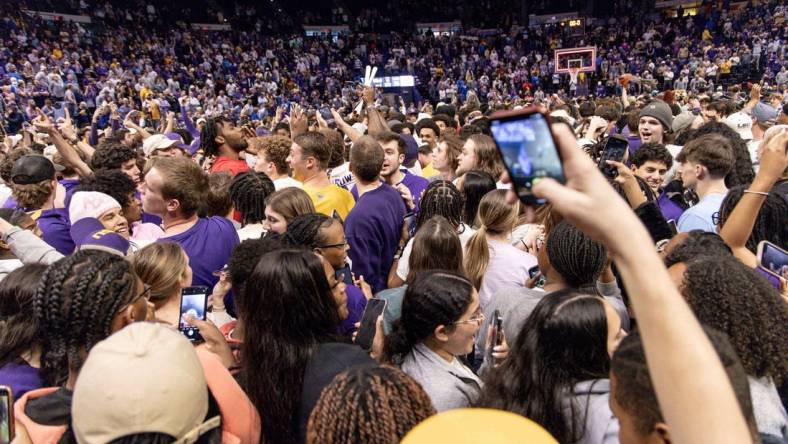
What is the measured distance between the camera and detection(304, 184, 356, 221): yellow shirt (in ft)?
13.5

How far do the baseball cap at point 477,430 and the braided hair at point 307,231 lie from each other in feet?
6.48

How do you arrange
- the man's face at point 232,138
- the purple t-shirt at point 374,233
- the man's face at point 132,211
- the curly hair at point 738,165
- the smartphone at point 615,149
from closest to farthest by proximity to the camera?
the purple t-shirt at point 374,233, the smartphone at point 615,149, the man's face at point 132,211, the curly hair at point 738,165, the man's face at point 232,138

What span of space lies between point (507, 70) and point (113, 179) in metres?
27.1

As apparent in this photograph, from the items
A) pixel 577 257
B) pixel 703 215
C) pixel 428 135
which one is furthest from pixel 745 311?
pixel 428 135

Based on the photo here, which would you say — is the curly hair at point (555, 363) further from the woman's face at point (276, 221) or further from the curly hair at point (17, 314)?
the woman's face at point (276, 221)

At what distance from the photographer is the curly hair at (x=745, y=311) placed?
5.74 ft

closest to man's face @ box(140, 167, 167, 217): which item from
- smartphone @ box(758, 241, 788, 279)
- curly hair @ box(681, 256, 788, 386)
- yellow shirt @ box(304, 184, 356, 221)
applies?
yellow shirt @ box(304, 184, 356, 221)

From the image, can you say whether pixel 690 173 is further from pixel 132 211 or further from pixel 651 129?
pixel 132 211

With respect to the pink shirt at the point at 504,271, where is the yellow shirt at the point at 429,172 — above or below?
below

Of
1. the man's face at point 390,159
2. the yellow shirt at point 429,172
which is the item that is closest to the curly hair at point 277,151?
the man's face at point 390,159

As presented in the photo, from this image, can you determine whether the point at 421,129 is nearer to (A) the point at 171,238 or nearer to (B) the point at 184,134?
(B) the point at 184,134

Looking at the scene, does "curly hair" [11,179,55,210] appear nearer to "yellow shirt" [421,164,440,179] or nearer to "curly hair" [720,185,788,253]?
"yellow shirt" [421,164,440,179]

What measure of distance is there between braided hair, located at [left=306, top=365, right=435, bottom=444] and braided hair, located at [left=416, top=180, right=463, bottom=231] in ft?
7.29

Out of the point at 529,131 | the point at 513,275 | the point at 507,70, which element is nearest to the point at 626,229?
the point at 529,131
